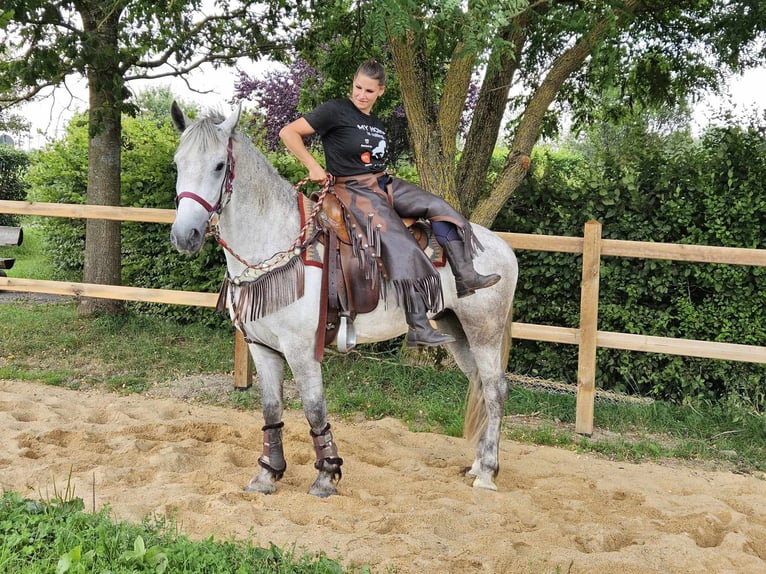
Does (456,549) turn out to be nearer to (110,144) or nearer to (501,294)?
(501,294)

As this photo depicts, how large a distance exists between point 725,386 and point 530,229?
2200mm

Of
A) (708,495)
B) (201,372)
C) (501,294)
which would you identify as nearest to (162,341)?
(201,372)

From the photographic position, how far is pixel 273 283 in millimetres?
3475

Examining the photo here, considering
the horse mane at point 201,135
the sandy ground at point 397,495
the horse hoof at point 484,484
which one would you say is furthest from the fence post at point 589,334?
the horse mane at point 201,135

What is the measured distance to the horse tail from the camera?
437 centimetres

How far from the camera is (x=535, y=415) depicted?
560 cm

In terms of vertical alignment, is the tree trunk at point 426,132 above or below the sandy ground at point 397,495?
above

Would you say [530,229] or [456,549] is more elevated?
[530,229]

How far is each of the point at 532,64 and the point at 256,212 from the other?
5.04 meters

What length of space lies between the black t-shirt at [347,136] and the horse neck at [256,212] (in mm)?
344

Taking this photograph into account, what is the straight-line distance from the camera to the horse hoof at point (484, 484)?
13.2 ft

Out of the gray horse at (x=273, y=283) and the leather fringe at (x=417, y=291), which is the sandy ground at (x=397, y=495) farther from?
the leather fringe at (x=417, y=291)

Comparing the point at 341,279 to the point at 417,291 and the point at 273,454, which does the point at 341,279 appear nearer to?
the point at 417,291

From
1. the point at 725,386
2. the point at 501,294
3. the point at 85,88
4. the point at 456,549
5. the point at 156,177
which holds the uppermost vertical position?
the point at 85,88
